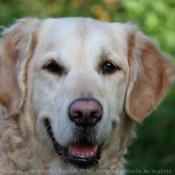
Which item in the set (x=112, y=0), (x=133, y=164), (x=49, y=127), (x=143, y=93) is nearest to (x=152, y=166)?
(x=133, y=164)

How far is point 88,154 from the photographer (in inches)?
193

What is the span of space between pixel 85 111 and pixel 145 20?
20.1 feet

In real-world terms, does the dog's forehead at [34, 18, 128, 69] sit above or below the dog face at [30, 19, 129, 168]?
above

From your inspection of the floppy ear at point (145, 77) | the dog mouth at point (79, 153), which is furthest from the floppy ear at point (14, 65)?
the floppy ear at point (145, 77)

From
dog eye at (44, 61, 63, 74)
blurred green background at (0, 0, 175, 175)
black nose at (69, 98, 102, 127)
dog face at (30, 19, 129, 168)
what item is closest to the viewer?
black nose at (69, 98, 102, 127)

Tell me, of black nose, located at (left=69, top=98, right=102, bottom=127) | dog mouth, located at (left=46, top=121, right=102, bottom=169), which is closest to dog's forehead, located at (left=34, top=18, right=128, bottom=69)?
black nose, located at (left=69, top=98, right=102, bottom=127)

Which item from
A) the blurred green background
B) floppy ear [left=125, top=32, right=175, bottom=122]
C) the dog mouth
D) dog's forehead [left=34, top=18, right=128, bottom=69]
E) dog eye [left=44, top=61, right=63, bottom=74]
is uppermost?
dog's forehead [left=34, top=18, right=128, bottom=69]

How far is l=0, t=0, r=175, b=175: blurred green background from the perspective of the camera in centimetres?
746

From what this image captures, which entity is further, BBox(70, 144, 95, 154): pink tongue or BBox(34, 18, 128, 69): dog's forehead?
BBox(34, 18, 128, 69): dog's forehead

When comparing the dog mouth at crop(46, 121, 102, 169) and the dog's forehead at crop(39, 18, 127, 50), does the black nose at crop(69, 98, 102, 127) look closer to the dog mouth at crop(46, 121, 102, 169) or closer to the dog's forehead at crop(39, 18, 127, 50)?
the dog mouth at crop(46, 121, 102, 169)

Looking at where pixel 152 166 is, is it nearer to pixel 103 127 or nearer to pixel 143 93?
pixel 143 93

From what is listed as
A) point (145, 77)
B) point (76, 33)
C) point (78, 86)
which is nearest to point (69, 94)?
point (78, 86)

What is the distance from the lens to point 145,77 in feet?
17.6

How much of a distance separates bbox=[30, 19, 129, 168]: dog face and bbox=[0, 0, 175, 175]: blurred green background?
225 cm
